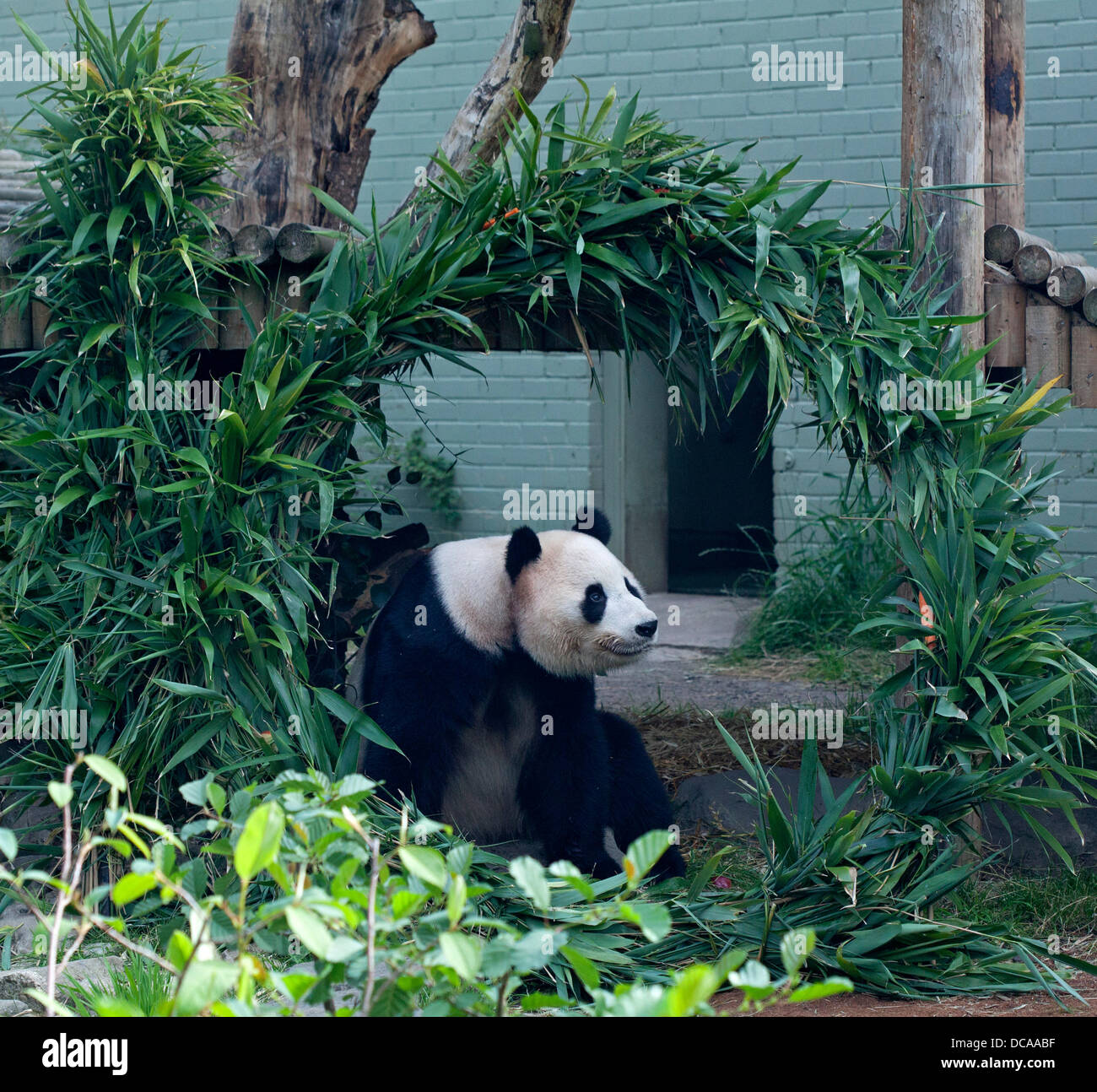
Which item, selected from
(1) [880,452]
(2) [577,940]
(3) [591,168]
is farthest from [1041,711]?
(3) [591,168]

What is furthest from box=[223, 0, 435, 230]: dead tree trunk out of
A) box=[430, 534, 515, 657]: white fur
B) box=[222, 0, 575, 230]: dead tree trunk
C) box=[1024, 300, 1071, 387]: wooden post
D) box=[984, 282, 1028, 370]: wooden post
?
box=[1024, 300, 1071, 387]: wooden post

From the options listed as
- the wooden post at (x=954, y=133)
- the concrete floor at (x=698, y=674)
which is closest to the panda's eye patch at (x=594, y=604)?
the wooden post at (x=954, y=133)

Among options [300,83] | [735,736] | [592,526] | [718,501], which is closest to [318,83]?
[300,83]

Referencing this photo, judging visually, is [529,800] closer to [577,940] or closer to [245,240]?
[577,940]

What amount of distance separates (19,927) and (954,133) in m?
3.28

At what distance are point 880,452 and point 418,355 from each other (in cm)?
130

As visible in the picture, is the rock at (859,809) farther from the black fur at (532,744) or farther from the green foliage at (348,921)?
the green foliage at (348,921)

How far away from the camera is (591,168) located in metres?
3.32

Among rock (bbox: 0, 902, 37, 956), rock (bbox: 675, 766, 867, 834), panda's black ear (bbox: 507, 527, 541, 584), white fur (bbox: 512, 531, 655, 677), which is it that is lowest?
rock (bbox: 675, 766, 867, 834)

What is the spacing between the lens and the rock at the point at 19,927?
2939 mm

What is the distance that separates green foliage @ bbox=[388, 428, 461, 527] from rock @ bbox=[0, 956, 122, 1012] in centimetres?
528

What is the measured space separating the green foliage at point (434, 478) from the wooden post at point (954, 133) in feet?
15.3

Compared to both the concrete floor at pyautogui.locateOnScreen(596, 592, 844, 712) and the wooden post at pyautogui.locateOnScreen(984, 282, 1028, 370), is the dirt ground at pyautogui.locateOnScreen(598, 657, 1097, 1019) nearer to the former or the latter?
the concrete floor at pyautogui.locateOnScreen(596, 592, 844, 712)

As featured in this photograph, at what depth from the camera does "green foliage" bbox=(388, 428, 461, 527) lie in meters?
7.84
